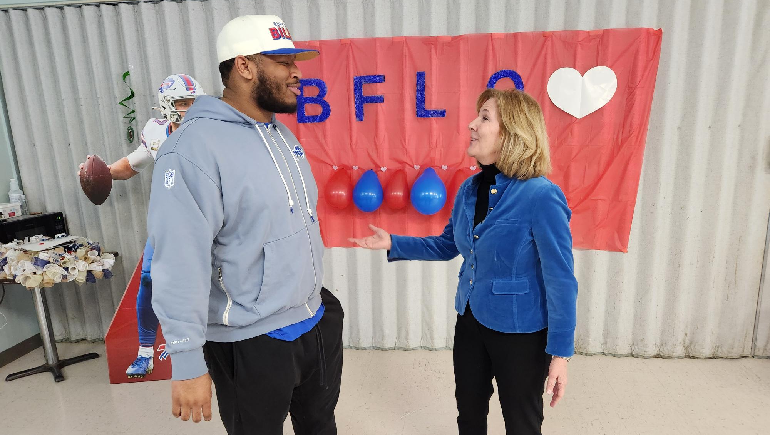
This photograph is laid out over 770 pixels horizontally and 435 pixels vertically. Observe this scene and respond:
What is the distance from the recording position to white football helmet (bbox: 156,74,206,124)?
7.93ft

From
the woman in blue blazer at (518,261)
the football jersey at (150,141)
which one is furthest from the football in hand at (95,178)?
the woman in blue blazer at (518,261)

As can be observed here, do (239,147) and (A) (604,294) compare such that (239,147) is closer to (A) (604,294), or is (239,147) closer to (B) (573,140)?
(B) (573,140)

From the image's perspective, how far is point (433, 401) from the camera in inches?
94.3

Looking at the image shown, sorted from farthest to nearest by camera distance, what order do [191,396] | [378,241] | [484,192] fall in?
[378,241], [484,192], [191,396]

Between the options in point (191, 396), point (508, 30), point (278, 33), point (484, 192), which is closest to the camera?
point (191, 396)

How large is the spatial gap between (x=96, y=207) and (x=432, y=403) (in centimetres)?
256

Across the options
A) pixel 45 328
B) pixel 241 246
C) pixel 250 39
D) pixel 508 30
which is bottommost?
pixel 45 328

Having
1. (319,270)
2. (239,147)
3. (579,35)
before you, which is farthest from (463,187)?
(579,35)

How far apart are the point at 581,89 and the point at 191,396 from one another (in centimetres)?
238

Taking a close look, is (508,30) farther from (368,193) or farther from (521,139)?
(521,139)

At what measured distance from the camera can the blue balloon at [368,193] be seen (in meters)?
2.54

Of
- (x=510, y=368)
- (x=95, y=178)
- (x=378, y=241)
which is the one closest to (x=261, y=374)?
(x=378, y=241)

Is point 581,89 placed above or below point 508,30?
below

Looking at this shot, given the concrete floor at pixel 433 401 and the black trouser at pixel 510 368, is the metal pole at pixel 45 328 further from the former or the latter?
the black trouser at pixel 510 368
